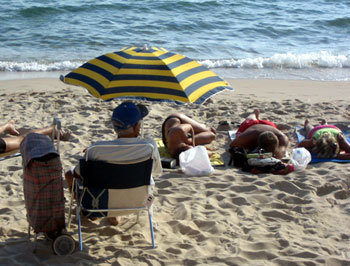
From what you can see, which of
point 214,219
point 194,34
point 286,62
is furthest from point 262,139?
point 194,34

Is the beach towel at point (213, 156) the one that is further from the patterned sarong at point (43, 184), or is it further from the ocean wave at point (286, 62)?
the ocean wave at point (286, 62)

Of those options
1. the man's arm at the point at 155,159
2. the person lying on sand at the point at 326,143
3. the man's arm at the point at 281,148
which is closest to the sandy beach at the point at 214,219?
the person lying on sand at the point at 326,143

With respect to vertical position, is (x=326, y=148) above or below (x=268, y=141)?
below

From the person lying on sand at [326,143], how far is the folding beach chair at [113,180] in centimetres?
284

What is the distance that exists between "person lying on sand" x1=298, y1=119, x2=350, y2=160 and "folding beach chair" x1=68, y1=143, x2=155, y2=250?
2.84 m

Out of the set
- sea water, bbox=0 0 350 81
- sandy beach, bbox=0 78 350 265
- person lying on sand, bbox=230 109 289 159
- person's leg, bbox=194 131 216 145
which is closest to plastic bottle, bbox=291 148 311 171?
sandy beach, bbox=0 78 350 265

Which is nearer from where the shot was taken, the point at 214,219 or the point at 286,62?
the point at 214,219

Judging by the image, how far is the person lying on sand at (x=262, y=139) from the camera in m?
5.45

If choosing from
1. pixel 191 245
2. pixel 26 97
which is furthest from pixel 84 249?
pixel 26 97

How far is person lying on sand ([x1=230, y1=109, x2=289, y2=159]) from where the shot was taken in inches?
215

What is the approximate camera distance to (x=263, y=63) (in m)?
12.3

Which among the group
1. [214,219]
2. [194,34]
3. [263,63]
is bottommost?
[214,219]

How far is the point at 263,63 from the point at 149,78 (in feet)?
27.9

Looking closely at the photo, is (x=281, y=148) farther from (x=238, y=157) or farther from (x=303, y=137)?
(x=303, y=137)
